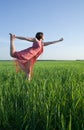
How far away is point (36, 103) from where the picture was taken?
10.6ft

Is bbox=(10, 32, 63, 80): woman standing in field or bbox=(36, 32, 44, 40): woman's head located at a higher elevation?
bbox=(36, 32, 44, 40): woman's head

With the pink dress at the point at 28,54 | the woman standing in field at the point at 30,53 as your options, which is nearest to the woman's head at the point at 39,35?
the woman standing in field at the point at 30,53

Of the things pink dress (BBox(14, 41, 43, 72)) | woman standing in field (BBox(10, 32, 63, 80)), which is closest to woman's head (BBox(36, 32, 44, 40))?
woman standing in field (BBox(10, 32, 63, 80))

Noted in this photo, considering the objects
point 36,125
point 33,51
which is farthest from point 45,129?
point 33,51

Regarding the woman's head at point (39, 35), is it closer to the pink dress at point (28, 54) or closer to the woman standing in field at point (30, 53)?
the woman standing in field at point (30, 53)

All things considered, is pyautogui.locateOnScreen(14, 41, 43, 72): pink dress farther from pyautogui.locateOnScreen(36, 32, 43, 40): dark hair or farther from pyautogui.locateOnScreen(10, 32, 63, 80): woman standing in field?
A: pyautogui.locateOnScreen(36, 32, 43, 40): dark hair

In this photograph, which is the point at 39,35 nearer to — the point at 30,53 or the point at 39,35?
the point at 39,35

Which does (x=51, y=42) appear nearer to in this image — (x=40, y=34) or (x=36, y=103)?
(x=40, y=34)

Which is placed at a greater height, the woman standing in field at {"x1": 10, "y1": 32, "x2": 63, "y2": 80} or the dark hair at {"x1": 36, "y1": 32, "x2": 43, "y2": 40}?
the dark hair at {"x1": 36, "y1": 32, "x2": 43, "y2": 40}

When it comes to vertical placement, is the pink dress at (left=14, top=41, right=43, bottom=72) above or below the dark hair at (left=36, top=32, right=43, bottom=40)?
below

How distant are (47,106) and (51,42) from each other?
14.1 ft

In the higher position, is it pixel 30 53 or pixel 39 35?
pixel 39 35

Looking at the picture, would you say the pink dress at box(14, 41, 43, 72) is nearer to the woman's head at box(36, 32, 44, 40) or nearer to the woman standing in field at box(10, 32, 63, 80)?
the woman standing in field at box(10, 32, 63, 80)

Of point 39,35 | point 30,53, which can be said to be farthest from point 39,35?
point 30,53
